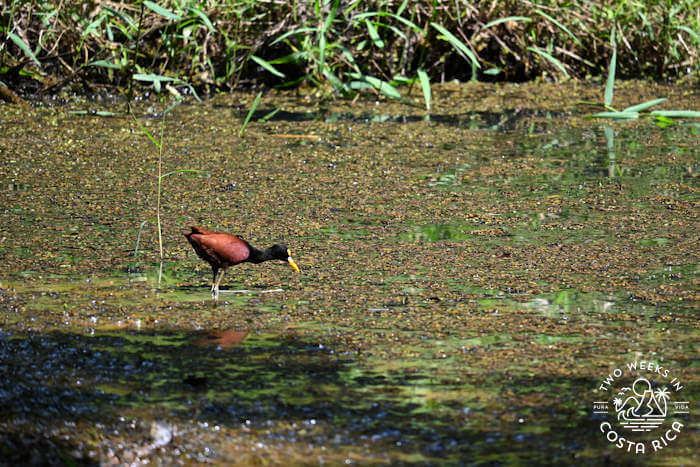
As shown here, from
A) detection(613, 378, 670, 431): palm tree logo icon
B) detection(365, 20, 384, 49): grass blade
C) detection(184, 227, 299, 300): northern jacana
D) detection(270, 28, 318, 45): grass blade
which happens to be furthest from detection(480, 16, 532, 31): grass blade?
detection(613, 378, 670, 431): palm tree logo icon

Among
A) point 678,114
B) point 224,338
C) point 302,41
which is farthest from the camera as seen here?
point 302,41

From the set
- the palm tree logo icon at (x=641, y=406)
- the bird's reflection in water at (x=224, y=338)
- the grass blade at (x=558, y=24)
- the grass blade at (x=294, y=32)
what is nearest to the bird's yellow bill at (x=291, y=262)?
the bird's reflection in water at (x=224, y=338)

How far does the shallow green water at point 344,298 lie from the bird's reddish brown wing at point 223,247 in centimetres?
9

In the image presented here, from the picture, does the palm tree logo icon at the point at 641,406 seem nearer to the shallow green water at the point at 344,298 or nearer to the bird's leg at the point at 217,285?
the shallow green water at the point at 344,298

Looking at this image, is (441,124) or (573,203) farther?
(441,124)

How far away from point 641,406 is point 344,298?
682mm

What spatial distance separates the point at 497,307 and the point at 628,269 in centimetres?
42

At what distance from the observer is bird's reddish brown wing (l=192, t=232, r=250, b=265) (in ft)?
6.54

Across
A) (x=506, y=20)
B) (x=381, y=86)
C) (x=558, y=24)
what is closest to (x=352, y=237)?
(x=381, y=86)

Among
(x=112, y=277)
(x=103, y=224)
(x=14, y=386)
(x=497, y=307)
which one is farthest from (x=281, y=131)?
(x=14, y=386)

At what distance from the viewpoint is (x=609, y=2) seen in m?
4.89

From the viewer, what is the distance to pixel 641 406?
1.55 metres

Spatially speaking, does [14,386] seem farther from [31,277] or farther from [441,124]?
[441,124]

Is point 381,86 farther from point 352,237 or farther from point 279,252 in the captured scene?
point 279,252
